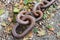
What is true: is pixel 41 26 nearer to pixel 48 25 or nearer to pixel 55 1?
pixel 48 25

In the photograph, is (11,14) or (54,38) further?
(11,14)

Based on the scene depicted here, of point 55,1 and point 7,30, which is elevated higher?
point 55,1

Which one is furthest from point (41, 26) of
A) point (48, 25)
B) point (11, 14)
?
point (11, 14)

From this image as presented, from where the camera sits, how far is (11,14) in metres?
2.62

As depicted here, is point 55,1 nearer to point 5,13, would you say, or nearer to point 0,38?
point 5,13

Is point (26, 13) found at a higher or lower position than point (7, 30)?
higher

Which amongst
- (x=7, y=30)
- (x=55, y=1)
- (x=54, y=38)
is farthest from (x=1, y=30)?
(x=55, y=1)

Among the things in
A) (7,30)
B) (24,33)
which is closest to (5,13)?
(7,30)

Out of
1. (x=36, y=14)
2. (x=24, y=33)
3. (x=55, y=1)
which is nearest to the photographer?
(x=24, y=33)

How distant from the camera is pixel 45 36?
247 centimetres

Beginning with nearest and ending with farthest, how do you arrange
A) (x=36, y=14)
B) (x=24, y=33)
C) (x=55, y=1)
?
(x=24, y=33) < (x=36, y=14) < (x=55, y=1)

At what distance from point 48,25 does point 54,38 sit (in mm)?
206

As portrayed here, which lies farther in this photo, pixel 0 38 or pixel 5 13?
pixel 5 13

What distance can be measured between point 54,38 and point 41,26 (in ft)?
0.77
